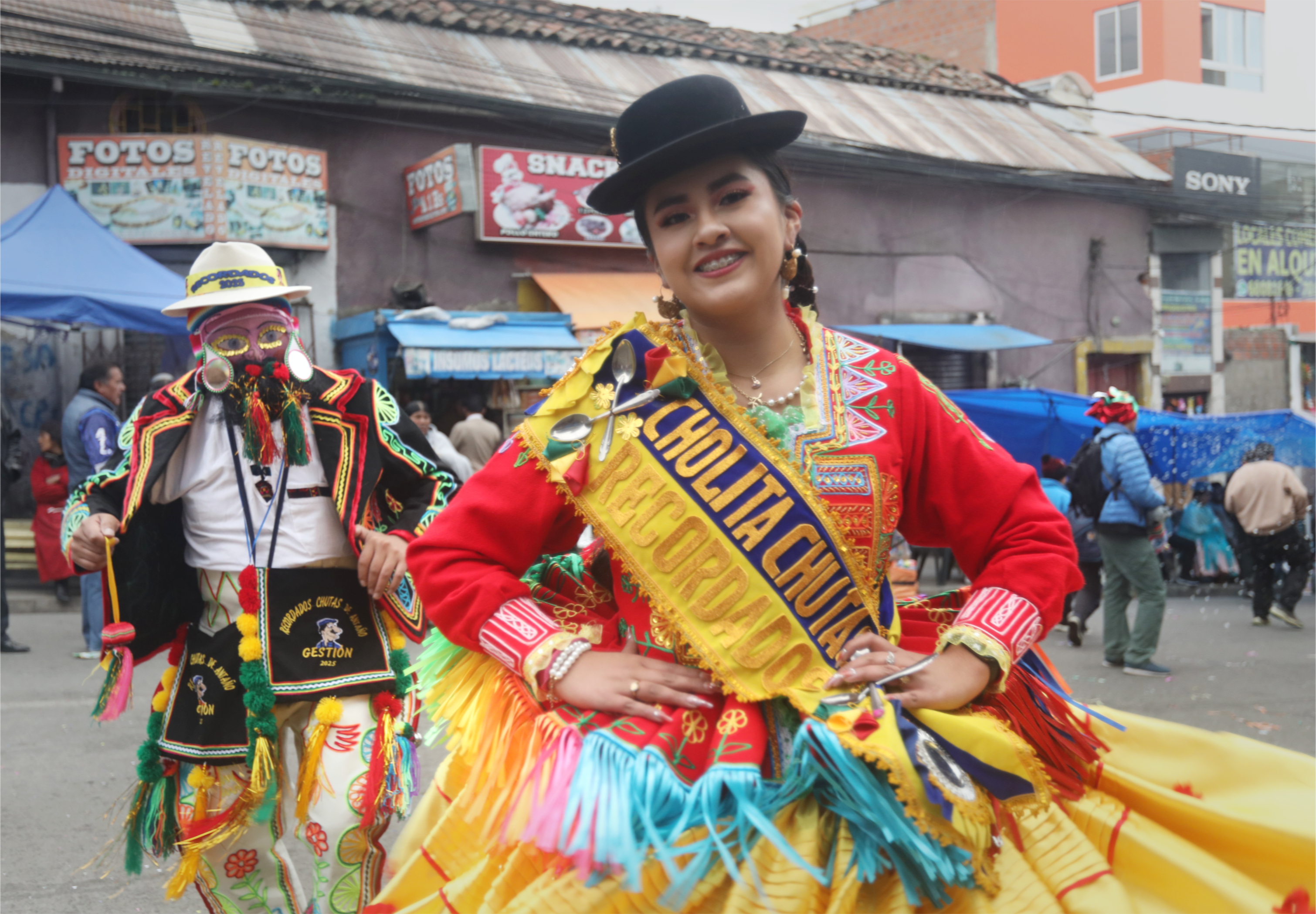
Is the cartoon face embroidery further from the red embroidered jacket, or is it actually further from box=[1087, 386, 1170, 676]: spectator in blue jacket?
box=[1087, 386, 1170, 676]: spectator in blue jacket

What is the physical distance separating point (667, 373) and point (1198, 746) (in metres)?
1.07

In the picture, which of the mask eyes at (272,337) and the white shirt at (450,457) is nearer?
the mask eyes at (272,337)

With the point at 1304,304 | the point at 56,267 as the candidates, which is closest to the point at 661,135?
the point at 56,267

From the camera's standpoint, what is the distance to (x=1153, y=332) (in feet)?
67.8

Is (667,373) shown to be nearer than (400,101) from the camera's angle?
Yes

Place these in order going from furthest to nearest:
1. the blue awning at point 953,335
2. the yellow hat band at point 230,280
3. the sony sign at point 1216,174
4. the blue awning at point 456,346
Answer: the sony sign at point 1216,174, the blue awning at point 953,335, the blue awning at point 456,346, the yellow hat band at point 230,280

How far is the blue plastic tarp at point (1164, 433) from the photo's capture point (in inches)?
476

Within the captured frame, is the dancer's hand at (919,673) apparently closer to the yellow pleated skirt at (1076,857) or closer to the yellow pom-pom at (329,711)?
the yellow pleated skirt at (1076,857)

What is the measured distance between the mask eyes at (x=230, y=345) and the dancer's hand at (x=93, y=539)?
57 centimetres

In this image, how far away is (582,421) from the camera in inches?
77.2

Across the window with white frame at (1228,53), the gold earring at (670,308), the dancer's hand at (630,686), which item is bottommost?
the dancer's hand at (630,686)

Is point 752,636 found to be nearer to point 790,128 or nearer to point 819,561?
point 819,561

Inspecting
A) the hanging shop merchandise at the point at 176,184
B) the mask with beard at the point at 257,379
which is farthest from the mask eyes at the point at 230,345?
the hanging shop merchandise at the point at 176,184

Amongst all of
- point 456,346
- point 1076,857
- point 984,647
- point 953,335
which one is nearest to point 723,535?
point 984,647
